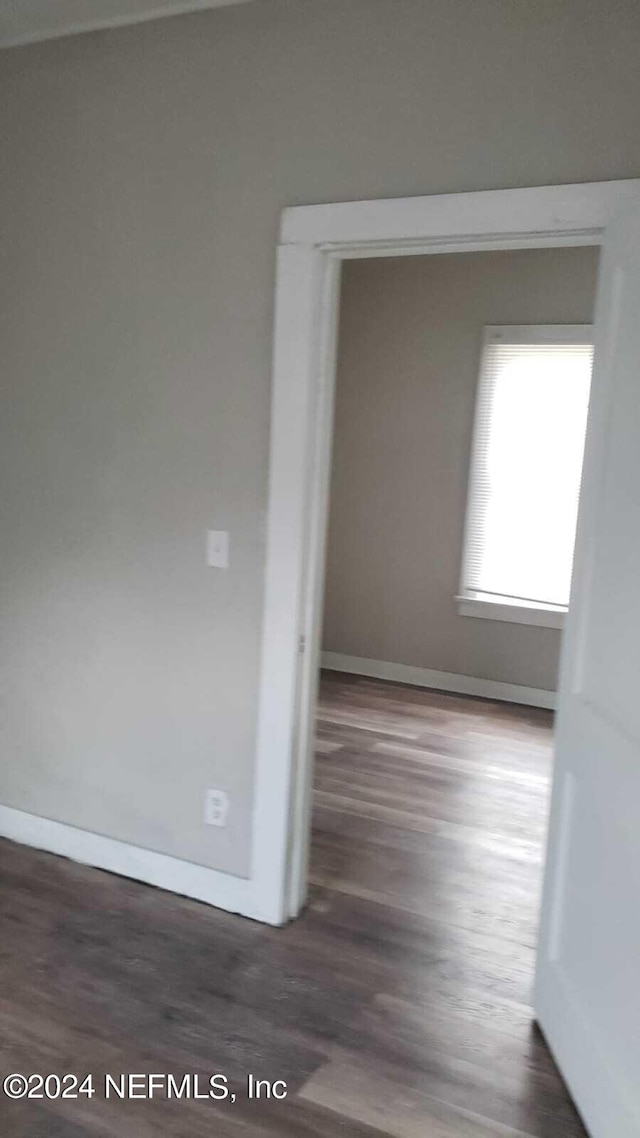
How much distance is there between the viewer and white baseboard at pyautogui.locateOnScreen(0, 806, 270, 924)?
280 cm

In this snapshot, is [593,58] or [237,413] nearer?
[593,58]

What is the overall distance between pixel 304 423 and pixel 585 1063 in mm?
1724

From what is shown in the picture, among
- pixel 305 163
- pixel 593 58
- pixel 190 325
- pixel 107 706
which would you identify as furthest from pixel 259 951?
pixel 593 58

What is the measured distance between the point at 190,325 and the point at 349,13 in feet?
3.06

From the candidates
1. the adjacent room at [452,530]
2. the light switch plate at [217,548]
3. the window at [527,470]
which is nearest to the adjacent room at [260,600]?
the light switch plate at [217,548]

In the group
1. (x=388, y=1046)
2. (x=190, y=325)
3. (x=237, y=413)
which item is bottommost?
(x=388, y=1046)

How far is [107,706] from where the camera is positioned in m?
2.99

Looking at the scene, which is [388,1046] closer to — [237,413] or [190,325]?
[237,413]

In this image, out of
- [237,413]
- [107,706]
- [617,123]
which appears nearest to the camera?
[617,123]

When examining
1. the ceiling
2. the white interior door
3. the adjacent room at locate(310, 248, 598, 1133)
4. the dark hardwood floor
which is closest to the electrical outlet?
the dark hardwood floor

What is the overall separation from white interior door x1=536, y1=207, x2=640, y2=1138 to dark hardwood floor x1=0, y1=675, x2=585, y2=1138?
242mm

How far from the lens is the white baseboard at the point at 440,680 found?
5353mm

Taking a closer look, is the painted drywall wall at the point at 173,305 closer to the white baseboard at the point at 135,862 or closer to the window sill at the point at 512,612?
the white baseboard at the point at 135,862

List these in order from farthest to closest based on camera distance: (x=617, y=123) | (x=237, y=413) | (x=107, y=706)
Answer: (x=107, y=706) → (x=237, y=413) → (x=617, y=123)
